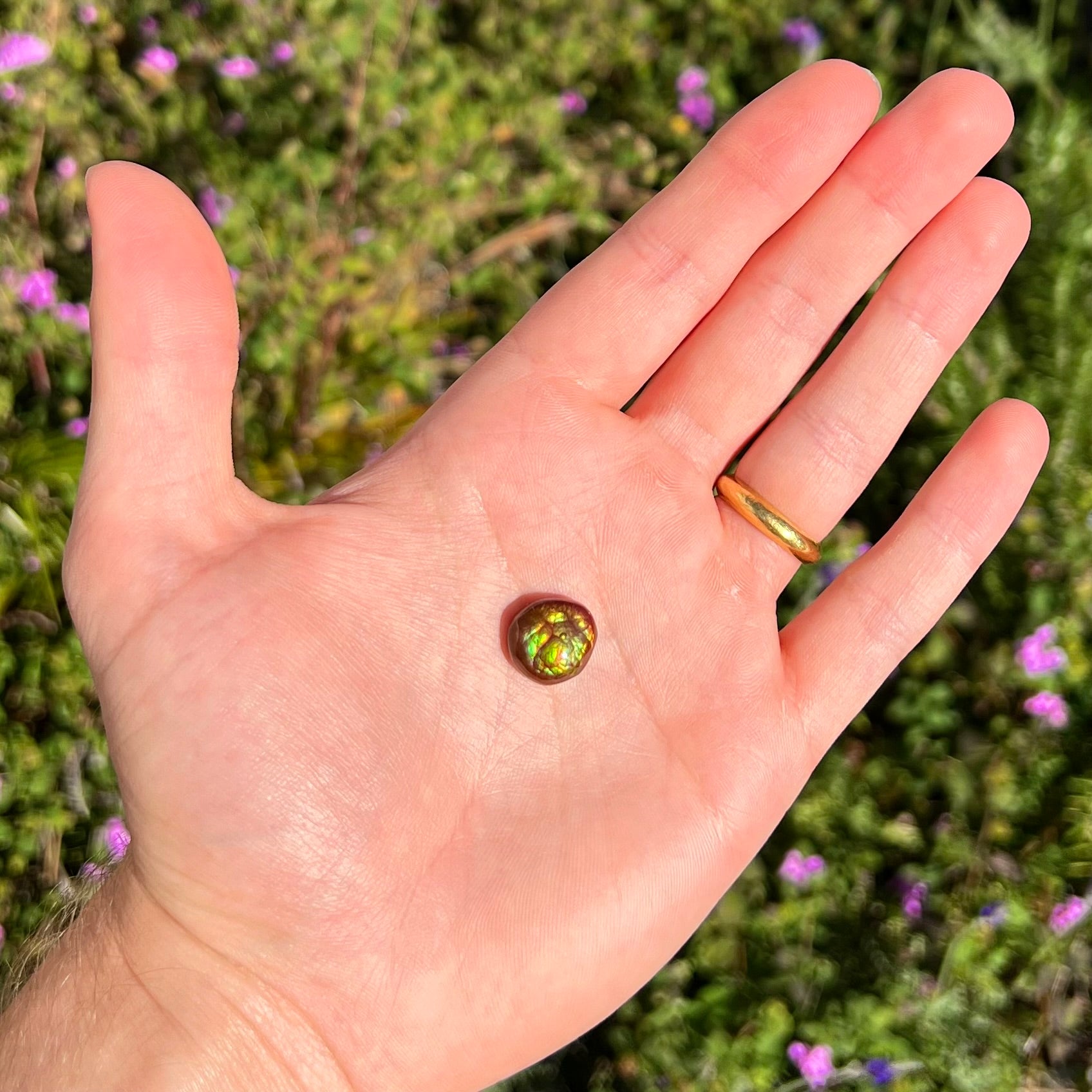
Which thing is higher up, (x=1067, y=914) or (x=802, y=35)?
(x=802, y=35)

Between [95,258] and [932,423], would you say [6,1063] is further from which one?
[932,423]

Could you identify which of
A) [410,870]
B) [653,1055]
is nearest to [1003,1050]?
[653,1055]

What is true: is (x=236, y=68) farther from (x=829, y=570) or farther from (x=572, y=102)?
(x=829, y=570)

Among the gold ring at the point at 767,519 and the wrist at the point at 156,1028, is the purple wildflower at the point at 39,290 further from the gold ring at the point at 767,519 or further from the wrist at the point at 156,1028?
the gold ring at the point at 767,519

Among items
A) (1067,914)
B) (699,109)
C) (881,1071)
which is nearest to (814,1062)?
(881,1071)

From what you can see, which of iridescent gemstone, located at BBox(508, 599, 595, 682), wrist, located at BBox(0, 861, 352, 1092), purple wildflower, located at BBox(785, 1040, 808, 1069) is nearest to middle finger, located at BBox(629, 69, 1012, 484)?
iridescent gemstone, located at BBox(508, 599, 595, 682)

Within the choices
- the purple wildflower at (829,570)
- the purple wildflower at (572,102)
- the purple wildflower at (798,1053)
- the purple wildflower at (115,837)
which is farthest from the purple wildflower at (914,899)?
the purple wildflower at (572,102)
